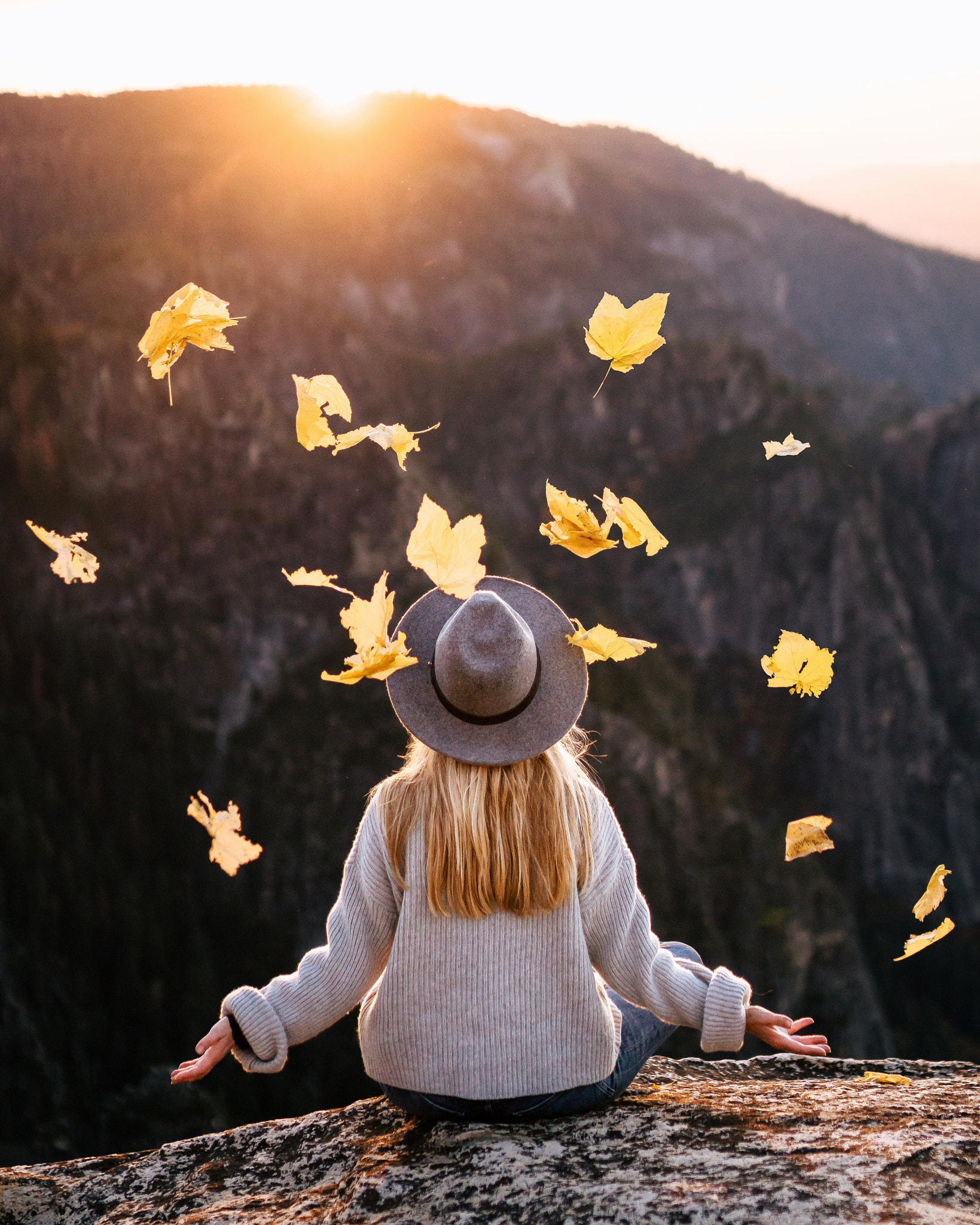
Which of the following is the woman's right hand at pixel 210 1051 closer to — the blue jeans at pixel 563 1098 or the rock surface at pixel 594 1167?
the rock surface at pixel 594 1167

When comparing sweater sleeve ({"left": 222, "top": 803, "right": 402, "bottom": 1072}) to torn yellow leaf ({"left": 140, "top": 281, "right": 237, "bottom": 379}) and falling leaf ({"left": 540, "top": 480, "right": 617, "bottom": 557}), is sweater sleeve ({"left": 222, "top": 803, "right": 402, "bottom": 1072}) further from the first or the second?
torn yellow leaf ({"left": 140, "top": 281, "right": 237, "bottom": 379})

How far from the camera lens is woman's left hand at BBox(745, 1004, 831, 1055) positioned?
240cm

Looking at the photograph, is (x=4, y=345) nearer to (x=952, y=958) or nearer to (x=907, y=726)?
(x=907, y=726)

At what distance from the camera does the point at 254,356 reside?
1535 inches

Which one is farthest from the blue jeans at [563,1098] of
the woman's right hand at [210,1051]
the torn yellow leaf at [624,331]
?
the torn yellow leaf at [624,331]

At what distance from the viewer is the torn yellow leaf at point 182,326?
316cm

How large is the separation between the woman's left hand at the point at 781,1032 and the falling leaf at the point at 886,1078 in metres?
0.72

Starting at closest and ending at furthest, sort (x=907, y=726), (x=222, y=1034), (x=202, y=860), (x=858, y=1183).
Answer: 1. (x=858, y=1183)
2. (x=222, y=1034)
3. (x=202, y=860)
4. (x=907, y=726)

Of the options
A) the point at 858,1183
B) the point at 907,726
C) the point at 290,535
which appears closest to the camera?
the point at 858,1183

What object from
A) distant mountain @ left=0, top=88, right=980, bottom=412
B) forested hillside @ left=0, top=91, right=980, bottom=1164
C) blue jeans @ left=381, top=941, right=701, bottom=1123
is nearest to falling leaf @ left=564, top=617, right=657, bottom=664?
blue jeans @ left=381, top=941, right=701, bottom=1123

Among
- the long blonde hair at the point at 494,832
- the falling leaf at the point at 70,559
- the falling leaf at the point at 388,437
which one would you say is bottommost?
the long blonde hair at the point at 494,832

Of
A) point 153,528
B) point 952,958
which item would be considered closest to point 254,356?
point 153,528

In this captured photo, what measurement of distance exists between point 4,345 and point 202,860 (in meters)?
16.1

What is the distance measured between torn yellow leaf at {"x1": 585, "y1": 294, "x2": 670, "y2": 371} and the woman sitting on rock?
1156 mm
